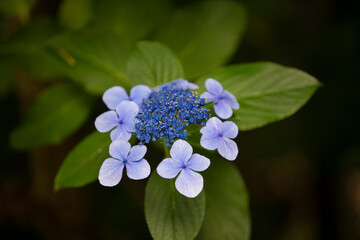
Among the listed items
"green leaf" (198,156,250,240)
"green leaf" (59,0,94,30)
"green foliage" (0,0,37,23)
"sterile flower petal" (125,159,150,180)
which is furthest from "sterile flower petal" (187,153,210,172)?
"green foliage" (0,0,37,23)

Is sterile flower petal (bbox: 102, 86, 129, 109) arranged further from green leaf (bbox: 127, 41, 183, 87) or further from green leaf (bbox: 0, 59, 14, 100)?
green leaf (bbox: 0, 59, 14, 100)

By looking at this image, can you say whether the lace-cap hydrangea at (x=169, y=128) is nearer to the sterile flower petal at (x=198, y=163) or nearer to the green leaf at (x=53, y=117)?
the sterile flower petal at (x=198, y=163)

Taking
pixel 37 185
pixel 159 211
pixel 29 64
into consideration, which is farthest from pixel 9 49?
pixel 159 211

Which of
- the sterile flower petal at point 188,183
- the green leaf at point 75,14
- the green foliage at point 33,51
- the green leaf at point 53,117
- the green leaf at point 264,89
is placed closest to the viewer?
the sterile flower petal at point 188,183

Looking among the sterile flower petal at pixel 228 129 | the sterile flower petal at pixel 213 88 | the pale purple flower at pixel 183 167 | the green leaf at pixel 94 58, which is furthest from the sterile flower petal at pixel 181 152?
the green leaf at pixel 94 58

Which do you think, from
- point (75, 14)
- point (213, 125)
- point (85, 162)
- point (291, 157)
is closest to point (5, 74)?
point (75, 14)

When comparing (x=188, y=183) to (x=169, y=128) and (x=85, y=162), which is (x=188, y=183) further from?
(x=85, y=162)
